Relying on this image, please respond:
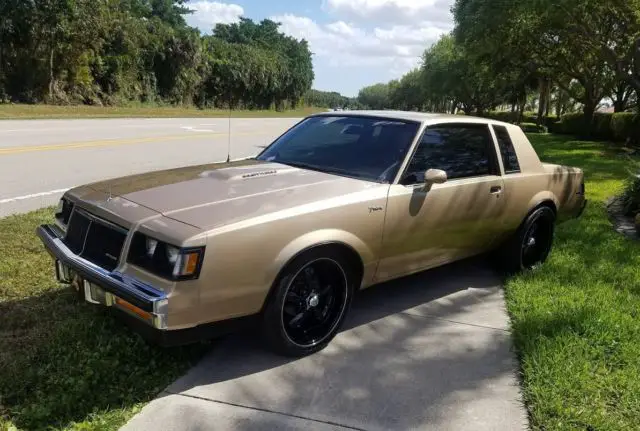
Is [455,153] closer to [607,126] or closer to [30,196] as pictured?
[30,196]

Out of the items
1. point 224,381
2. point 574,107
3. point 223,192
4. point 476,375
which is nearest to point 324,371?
point 224,381

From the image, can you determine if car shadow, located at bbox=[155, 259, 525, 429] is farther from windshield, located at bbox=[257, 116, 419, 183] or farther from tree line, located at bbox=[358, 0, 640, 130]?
tree line, located at bbox=[358, 0, 640, 130]

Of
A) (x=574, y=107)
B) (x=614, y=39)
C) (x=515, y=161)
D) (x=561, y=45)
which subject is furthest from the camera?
(x=574, y=107)

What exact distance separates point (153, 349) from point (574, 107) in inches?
3260

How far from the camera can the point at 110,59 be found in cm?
3850

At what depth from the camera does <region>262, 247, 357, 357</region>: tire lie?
11.4ft

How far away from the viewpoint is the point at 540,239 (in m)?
5.96

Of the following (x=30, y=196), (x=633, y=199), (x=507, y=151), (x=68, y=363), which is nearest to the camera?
(x=68, y=363)

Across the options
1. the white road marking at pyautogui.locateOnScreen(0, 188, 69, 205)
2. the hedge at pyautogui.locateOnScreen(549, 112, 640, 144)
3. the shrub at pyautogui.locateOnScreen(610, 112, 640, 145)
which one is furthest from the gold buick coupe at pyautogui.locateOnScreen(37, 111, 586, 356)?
the hedge at pyautogui.locateOnScreen(549, 112, 640, 144)

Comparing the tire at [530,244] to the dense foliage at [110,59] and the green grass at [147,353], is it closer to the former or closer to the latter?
the green grass at [147,353]

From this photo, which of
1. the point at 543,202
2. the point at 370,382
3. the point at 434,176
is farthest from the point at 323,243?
the point at 543,202

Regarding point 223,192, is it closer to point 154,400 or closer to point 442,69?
point 154,400

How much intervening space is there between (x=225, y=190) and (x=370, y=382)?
59.9 inches

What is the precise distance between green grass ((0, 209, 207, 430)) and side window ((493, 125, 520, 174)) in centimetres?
317
